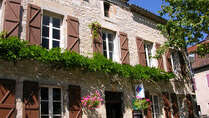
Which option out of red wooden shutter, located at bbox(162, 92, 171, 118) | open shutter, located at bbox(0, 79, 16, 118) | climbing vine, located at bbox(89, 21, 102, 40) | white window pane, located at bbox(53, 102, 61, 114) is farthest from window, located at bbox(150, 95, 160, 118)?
open shutter, located at bbox(0, 79, 16, 118)

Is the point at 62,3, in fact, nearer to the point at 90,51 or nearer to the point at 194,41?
the point at 90,51

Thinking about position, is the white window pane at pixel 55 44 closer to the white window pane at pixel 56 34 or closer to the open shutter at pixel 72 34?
the white window pane at pixel 56 34

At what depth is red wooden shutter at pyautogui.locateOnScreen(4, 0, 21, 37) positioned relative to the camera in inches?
247

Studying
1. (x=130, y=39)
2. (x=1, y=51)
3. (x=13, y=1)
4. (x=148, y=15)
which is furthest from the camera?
(x=148, y=15)

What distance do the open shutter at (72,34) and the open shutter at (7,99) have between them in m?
2.35

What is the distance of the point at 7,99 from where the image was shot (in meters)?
5.69

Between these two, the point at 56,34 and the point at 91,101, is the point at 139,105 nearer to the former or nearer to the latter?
the point at 91,101

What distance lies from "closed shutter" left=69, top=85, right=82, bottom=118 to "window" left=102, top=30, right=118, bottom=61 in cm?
237

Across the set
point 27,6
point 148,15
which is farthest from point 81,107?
point 148,15

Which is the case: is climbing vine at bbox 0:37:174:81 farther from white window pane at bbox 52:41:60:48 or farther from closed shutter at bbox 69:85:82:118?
closed shutter at bbox 69:85:82:118

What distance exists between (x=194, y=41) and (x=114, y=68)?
12.4ft

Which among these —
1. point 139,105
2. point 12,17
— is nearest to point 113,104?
point 139,105

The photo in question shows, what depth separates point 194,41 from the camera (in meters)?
9.18

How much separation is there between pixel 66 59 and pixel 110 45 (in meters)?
3.10
